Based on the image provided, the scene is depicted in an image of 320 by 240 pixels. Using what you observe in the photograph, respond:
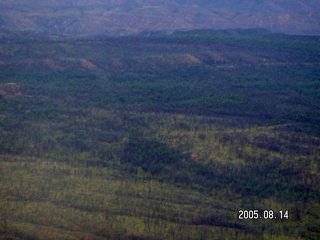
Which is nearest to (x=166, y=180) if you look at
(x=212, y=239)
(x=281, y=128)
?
(x=212, y=239)
